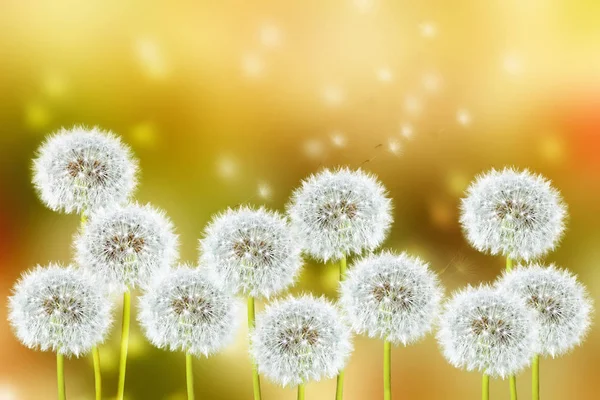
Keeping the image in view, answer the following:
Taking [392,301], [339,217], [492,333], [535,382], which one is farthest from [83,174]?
[535,382]

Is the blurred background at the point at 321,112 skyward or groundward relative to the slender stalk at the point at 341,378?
skyward

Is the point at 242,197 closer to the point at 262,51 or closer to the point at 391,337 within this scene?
the point at 262,51

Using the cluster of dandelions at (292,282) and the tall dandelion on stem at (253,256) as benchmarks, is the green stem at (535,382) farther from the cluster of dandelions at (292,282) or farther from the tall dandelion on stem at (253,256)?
the tall dandelion on stem at (253,256)

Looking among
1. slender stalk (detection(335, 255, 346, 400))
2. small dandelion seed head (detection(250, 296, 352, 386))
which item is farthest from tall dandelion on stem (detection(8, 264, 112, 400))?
slender stalk (detection(335, 255, 346, 400))

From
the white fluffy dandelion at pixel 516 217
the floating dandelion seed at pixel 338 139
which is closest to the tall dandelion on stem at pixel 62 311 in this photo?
the floating dandelion seed at pixel 338 139

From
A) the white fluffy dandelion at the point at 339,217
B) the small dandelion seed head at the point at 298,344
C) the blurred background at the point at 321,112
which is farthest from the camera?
the blurred background at the point at 321,112

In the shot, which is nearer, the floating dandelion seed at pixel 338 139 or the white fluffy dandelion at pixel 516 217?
the white fluffy dandelion at pixel 516 217

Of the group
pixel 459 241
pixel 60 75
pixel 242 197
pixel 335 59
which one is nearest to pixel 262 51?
pixel 335 59

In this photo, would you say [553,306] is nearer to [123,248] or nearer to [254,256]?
[254,256]
